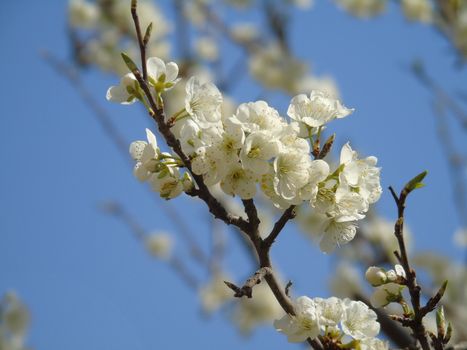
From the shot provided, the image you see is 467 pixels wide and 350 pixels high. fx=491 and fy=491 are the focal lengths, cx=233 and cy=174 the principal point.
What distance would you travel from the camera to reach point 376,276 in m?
1.25

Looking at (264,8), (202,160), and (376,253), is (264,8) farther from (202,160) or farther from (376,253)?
(202,160)

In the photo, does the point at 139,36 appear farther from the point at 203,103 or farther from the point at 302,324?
the point at 302,324

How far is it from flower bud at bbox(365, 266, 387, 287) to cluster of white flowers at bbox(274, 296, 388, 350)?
2.7 inches

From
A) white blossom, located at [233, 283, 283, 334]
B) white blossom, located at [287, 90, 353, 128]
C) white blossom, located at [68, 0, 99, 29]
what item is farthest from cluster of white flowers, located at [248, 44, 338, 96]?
white blossom, located at [287, 90, 353, 128]

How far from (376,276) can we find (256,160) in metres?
0.44

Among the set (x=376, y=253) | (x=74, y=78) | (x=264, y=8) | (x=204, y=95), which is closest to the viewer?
(x=204, y=95)

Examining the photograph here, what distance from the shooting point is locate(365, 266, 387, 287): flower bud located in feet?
4.09

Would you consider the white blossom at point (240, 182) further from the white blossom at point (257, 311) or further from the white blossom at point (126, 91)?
the white blossom at point (257, 311)

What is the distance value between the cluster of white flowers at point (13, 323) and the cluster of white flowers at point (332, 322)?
8.59 feet

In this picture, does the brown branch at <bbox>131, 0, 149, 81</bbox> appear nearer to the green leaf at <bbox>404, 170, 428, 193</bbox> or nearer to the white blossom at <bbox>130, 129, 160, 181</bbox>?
the white blossom at <bbox>130, 129, 160, 181</bbox>

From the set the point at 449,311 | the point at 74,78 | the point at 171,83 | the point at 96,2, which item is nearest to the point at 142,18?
the point at 96,2

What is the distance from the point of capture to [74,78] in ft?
15.6

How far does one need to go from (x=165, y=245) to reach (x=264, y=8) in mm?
4161

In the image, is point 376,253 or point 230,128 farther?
point 376,253
